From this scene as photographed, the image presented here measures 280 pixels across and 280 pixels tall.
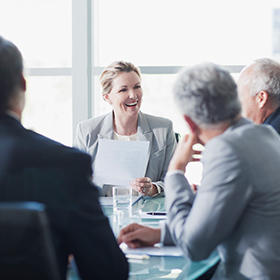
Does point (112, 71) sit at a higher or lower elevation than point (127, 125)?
higher

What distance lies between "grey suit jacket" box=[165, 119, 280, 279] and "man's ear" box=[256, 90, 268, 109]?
35.6 inches

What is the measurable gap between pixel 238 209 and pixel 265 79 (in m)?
1.13

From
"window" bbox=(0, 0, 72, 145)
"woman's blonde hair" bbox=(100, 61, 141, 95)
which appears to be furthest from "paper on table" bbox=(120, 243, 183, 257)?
"window" bbox=(0, 0, 72, 145)

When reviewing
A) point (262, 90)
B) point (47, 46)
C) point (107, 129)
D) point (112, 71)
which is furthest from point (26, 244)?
point (47, 46)

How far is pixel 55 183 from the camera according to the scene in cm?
85

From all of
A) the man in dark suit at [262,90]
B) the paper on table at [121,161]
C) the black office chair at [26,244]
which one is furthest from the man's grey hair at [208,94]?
the paper on table at [121,161]

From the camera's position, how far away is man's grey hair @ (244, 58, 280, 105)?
1.95m

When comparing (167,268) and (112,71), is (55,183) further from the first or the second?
(112,71)

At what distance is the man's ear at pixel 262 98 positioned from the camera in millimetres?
1976

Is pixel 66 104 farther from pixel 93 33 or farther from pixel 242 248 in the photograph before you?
pixel 242 248

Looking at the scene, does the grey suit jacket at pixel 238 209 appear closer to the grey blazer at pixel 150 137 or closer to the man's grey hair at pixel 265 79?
the man's grey hair at pixel 265 79

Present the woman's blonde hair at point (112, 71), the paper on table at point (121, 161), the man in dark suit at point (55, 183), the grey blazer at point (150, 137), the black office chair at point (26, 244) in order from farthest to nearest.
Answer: the woman's blonde hair at point (112, 71) < the grey blazer at point (150, 137) < the paper on table at point (121, 161) < the man in dark suit at point (55, 183) < the black office chair at point (26, 244)

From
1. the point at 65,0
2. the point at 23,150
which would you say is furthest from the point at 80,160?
the point at 65,0

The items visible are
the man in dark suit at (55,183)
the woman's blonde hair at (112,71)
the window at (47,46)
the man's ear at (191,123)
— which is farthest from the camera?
the window at (47,46)
